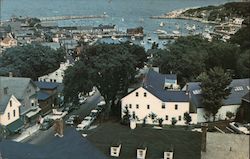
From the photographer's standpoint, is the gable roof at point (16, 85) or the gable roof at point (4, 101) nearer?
the gable roof at point (4, 101)

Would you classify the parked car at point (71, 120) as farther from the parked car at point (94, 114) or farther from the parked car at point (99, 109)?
the parked car at point (99, 109)

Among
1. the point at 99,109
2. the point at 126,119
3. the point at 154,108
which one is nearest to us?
the point at 126,119

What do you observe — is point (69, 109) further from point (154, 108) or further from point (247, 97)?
point (247, 97)

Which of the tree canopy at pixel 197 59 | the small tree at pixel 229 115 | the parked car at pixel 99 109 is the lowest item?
the parked car at pixel 99 109

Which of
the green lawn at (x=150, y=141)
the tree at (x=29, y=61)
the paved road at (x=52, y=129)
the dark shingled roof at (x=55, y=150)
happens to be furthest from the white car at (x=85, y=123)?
the dark shingled roof at (x=55, y=150)

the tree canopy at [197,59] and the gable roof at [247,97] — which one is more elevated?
the tree canopy at [197,59]

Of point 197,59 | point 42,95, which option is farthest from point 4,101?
point 197,59
